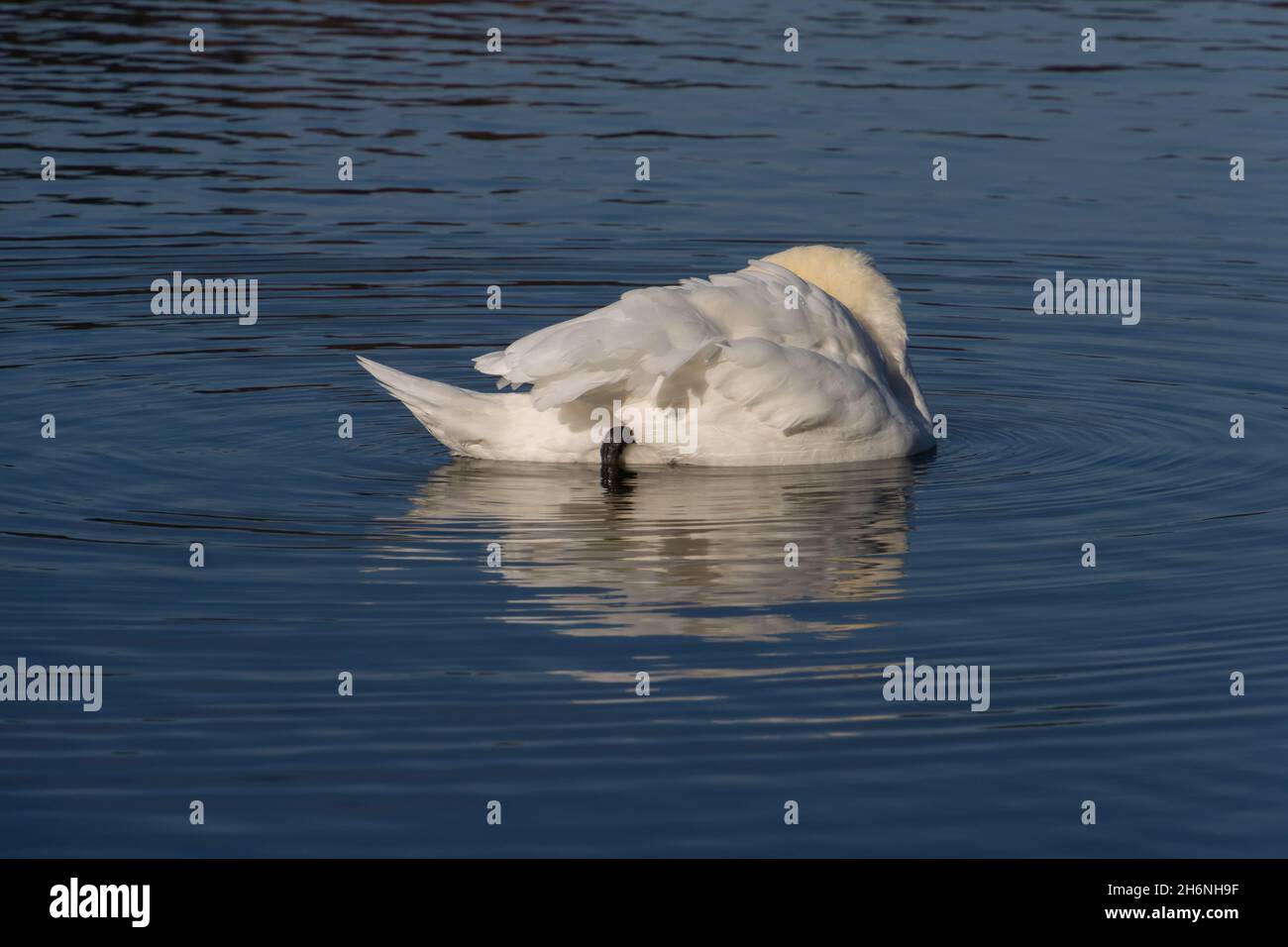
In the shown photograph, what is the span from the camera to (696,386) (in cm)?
1115

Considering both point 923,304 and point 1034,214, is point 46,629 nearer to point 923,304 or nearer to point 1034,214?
point 923,304

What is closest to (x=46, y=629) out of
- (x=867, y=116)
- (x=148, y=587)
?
(x=148, y=587)

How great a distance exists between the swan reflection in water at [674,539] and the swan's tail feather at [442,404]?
0.76 feet

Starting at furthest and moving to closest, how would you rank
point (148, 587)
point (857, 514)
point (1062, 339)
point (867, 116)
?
point (867, 116) → point (1062, 339) → point (857, 514) → point (148, 587)

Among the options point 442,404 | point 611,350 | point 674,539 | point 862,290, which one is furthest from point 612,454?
point 862,290

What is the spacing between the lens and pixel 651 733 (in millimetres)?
7457

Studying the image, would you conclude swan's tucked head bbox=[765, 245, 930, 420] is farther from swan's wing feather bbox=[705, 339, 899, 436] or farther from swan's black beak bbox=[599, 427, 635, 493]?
swan's black beak bbox=[599, 427, 635, 493]

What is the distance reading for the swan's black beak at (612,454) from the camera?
1116 cm

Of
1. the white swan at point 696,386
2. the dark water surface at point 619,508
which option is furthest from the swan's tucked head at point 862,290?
the dark water surface at point 619,508

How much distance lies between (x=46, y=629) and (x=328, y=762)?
1929 mm

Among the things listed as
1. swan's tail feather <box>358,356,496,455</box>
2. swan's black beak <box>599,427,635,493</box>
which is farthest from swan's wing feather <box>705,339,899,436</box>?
swan's tail feather <box>358,356,496,455</box>

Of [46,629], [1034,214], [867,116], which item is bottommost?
[46,629]

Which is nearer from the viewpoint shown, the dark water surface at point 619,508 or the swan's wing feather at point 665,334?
the dark water surface at point 619,508

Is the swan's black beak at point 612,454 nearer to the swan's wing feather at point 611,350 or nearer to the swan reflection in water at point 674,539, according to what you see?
the swan reflection in water at point 674,539
